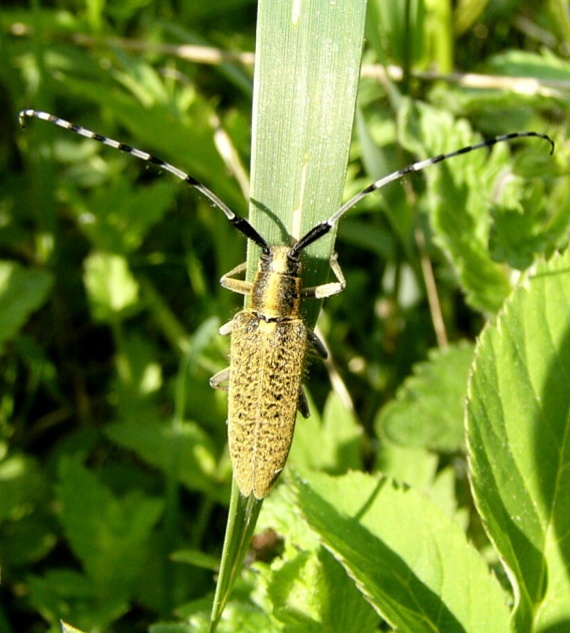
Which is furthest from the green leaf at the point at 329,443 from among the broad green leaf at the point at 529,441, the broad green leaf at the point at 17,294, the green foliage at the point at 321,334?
the broad green leaf at the point at 17,294

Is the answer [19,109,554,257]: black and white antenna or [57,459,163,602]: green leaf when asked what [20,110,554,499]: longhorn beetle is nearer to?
[19,109,554,257]: black and white antenna

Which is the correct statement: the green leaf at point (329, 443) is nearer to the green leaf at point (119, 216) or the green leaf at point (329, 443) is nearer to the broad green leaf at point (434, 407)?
the broad green leaf at point (434, 407)

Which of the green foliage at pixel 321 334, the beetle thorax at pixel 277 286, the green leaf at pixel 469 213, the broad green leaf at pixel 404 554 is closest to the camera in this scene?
the broad green leaf at pixel 404 554

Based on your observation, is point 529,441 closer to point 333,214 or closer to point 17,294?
point 333,214

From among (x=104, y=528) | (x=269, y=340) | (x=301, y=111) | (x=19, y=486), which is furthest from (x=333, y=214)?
(x=19, y=486)

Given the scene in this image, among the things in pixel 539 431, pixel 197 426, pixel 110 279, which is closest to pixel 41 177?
pixel 110 279

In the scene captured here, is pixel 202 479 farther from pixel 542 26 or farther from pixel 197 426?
pixel 542 26
